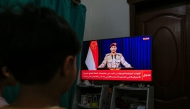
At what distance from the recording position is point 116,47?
93.3 inches

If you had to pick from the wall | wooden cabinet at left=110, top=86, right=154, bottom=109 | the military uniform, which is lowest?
wooden cabinet at left=110, top=86, right=154, bottom=109

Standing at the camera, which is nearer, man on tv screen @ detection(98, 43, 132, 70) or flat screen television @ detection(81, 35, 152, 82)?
flat screen television @ detection(81, 35, 152, 82)

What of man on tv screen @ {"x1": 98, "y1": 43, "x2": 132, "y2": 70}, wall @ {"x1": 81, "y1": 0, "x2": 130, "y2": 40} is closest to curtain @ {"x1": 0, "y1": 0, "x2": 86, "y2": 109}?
man on tv screen @ {"x1": 98, "y1": 43, "x2": 132, "y2": 70}

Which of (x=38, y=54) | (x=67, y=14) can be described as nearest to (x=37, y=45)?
(x=38, y=54)

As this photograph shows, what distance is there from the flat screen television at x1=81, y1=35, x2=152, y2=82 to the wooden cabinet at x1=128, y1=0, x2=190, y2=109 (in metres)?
0.29

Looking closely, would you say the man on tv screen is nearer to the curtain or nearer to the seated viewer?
the curtain

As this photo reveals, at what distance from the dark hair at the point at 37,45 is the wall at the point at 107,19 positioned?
7.17 feet

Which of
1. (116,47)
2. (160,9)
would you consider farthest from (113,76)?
(160,9)

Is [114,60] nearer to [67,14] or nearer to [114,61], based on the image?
[114,61]

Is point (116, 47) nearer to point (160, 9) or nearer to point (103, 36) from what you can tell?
point (103, 36)

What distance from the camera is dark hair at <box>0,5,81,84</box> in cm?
44

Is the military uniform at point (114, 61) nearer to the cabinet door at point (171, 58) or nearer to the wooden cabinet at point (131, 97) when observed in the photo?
the wooden cabinet at point (131, 97)

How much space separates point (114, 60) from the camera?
234 centimetres

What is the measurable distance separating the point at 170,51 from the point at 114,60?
650 millimetres
